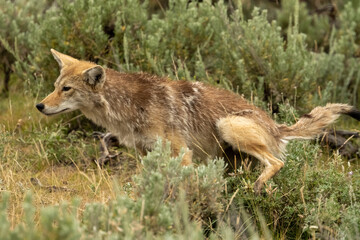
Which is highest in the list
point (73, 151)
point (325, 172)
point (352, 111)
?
point (352, 111)

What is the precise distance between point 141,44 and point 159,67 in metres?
0.57

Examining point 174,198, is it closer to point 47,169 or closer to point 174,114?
point 174,114

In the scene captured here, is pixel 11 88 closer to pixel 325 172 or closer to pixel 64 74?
pixel 64 74

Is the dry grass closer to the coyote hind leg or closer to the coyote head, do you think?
the coyote head

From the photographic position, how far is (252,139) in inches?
195

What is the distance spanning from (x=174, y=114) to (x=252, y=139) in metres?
0.77

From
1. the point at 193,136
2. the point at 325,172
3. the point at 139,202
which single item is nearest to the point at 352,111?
the point at 325,172

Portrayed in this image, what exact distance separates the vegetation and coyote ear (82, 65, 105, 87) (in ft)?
2.60

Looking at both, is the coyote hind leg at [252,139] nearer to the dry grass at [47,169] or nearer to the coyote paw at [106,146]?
the dry grass at [47,169]

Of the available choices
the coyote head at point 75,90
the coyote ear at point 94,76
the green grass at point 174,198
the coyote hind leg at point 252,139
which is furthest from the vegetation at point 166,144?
the coyote ear at point 94,76

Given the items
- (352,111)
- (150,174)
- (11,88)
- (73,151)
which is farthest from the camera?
(11,88)

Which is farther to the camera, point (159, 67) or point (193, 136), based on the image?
point (159, 67)

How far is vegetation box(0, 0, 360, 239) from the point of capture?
3941 millimetres

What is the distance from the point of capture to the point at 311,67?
7098 mm
